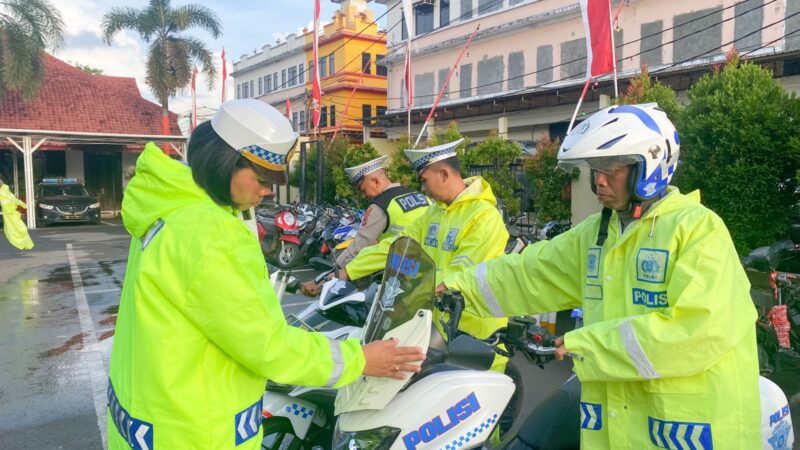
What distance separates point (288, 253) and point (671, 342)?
10.1 meters

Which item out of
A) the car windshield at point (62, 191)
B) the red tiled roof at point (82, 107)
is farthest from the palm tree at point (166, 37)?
the car windshield at point (62, 191)

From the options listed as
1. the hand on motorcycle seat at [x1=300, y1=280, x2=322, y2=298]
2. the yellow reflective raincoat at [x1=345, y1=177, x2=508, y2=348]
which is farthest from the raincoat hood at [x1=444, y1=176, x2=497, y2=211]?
the hand on motorcycle seat at [x1=300, y1=280, x2=322, y2=298]

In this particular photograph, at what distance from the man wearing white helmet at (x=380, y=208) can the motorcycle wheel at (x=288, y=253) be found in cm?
583

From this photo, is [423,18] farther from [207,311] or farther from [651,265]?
[207,311]

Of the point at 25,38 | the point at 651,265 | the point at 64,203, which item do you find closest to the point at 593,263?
the point at 651,265

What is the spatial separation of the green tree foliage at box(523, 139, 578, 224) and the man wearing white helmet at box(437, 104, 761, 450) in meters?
9.20

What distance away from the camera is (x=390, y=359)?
6.38 feet

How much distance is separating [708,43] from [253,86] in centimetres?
3864

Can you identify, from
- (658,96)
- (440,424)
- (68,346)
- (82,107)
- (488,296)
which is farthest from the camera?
(82,107)

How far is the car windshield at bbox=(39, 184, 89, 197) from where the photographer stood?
22.4 metres

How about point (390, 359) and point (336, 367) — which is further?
point (390, 359)

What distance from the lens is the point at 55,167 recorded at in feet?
90.3

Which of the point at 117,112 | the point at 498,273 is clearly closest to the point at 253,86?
the point at 117,112

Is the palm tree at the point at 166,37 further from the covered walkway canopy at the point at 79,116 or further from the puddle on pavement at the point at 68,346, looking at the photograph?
the puddle on pavement at the point at 68,346
